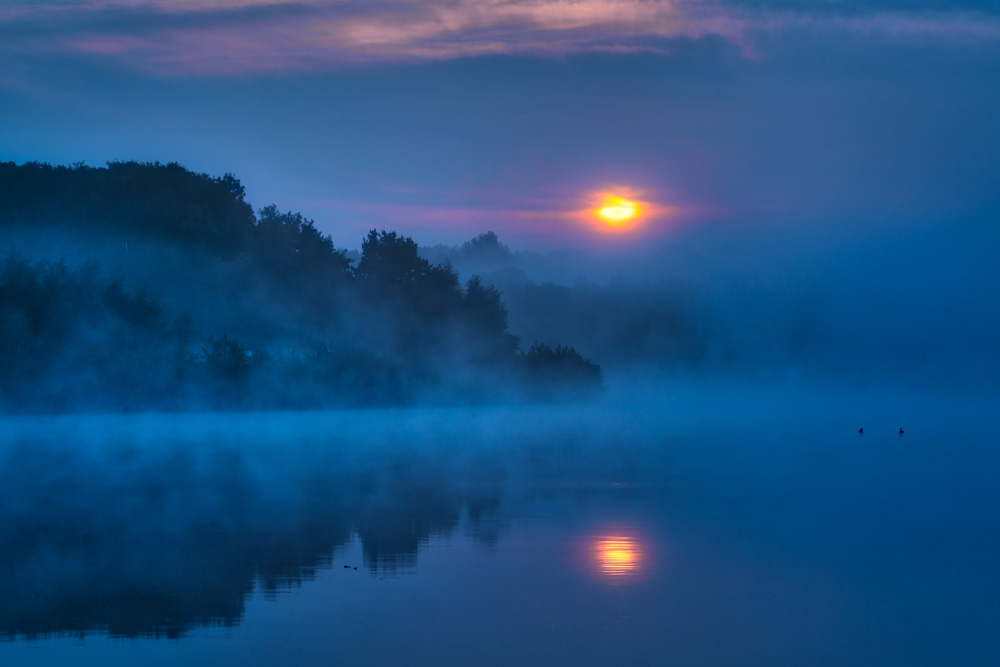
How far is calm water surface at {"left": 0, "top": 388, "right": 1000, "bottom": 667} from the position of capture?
6590 millimetres

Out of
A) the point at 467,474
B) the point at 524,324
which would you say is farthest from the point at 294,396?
the point at 524,324

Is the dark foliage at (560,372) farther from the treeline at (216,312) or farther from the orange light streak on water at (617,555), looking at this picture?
the orange light streak on water at (617,555)

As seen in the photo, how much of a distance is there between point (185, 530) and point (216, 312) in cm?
3349

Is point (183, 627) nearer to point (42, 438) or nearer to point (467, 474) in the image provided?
point (467, 474)

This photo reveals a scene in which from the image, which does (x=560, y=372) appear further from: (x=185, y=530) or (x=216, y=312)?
(x=185, y=530)

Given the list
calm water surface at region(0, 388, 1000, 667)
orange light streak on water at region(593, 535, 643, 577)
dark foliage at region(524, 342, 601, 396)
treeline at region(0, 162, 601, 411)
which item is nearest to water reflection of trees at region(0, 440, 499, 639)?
calm water surface at region(0, 388, 1000, 667)

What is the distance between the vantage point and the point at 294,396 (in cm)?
3997

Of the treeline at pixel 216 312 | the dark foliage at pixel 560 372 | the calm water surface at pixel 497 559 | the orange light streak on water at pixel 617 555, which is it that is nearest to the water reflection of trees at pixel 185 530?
the calm water surface at pixel 497 559

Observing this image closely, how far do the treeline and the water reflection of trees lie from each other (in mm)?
18462

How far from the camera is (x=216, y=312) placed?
42688mm

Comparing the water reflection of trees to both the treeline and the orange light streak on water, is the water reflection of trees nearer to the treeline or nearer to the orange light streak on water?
the orange light streak on water

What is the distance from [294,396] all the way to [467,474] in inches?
992

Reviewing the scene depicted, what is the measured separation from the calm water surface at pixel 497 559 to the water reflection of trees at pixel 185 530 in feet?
0.13

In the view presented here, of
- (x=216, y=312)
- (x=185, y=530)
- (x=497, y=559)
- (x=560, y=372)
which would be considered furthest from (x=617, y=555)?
(x=560, y=372)
